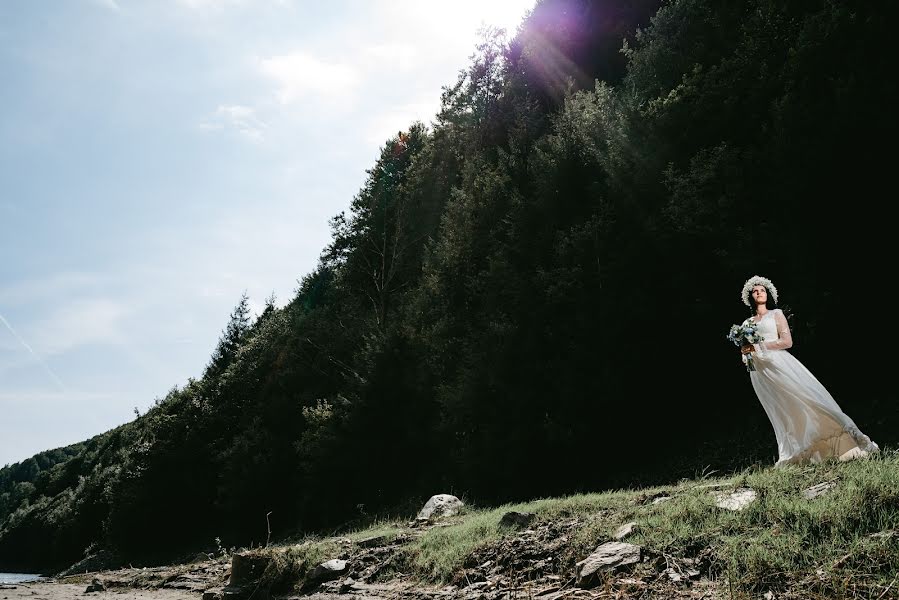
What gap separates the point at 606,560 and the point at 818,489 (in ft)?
7.12

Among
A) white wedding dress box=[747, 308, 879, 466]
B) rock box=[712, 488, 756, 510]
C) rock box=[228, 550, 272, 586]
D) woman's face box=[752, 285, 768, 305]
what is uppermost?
woman's face box=[752, 285, 768, 305]

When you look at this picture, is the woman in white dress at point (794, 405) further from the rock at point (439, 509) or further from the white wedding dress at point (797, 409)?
the rock at point (439, 509)

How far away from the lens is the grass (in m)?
3.56

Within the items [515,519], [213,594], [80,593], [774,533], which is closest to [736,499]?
[774,533]

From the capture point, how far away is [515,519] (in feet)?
23.0

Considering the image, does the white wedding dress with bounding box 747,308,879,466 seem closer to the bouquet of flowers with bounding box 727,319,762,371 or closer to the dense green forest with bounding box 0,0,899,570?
the bouquet of flowers with bounding box 727,319,762,371

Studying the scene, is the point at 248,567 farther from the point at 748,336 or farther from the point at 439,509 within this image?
the point at 748,336

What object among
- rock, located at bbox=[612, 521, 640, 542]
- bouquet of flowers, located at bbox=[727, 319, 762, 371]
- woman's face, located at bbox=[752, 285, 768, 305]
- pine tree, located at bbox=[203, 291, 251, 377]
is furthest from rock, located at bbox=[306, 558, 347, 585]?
pine tree, located at bbox=[203, 291, 251, 377]

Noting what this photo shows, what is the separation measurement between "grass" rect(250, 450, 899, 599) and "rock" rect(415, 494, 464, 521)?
3.68 meters

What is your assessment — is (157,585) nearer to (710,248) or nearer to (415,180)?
(710,248)

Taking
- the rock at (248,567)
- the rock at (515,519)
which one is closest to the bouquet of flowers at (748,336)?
the rock at (515,519)

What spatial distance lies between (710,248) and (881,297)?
380cm

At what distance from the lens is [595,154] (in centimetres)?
1789

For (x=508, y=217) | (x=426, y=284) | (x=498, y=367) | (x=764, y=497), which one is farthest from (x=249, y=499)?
(x=764, y=497)
